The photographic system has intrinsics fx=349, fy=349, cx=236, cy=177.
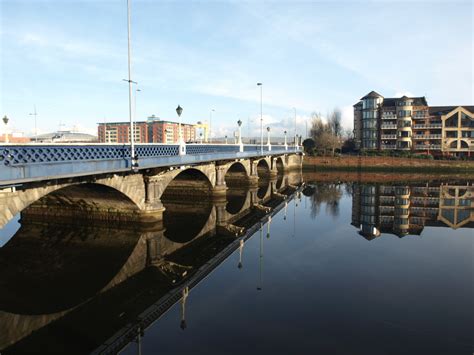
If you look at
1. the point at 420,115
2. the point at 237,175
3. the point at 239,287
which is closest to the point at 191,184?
the point at 237,175

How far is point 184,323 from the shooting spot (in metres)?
11.4

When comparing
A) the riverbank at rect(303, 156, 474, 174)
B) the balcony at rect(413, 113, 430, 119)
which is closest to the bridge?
the riverbank at rect(303, 156, 474, 174)

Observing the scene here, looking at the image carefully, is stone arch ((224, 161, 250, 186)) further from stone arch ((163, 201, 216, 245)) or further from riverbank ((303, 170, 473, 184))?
riverbank ((303, 170, 473, 184))

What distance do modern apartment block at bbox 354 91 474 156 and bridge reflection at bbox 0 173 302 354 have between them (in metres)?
64.4

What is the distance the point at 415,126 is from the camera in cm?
8144

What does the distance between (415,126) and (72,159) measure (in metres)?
82.6

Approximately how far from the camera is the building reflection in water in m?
26.0

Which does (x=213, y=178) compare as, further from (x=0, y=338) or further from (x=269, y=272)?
(x=0, y=338)

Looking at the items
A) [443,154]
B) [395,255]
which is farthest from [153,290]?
[443,154]

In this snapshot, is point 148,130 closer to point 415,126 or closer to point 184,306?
point 415,126

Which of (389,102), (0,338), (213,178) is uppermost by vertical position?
(389,102)

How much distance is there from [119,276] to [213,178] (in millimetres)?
20520

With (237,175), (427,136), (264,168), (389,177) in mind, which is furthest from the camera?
(427,136)

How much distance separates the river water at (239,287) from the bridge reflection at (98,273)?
61 mm
